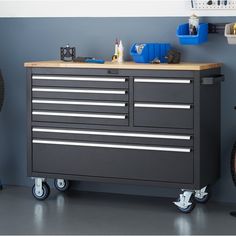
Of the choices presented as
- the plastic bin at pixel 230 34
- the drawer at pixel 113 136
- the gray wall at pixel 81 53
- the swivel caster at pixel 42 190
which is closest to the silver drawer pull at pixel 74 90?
the drawer at pixel 113 136

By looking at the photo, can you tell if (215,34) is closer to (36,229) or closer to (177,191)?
(177,191)

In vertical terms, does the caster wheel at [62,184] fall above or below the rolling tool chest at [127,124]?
below

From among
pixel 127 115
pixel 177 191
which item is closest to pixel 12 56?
pixel 127 115

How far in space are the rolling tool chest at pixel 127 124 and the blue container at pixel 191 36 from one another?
0.21m

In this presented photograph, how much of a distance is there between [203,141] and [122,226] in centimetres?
80

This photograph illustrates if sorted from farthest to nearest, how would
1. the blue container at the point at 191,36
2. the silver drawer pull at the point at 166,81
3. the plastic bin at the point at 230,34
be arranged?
1. the blue container at the point at 191,36
2. the plastic bin at the point at 230,34
3. the silver drawer pull at the point at 166,81

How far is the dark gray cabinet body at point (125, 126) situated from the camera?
4.85m

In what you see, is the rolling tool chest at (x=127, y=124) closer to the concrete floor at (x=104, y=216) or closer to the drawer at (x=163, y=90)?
the drawer at (x=163, y=90)

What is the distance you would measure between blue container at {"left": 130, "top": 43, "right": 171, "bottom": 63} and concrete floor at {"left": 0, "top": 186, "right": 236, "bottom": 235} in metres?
1.05

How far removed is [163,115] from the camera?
488cm

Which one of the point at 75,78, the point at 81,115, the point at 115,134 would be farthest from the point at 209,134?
the point at 75,78

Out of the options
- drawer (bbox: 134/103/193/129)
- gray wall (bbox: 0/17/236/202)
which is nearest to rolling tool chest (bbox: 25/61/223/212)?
drawer (bbox: 134/103/193/129)

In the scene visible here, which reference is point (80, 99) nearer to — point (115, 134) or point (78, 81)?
point (78, 81)

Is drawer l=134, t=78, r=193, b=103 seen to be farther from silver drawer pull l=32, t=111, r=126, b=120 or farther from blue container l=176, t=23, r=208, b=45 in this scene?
blue container l=176, t=23, r=208, b=45
